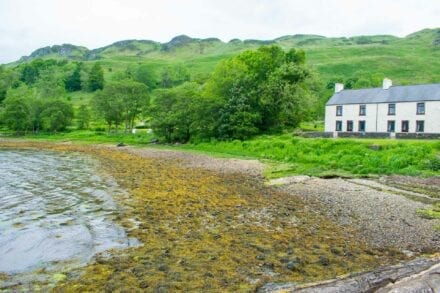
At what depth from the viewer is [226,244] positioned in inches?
561

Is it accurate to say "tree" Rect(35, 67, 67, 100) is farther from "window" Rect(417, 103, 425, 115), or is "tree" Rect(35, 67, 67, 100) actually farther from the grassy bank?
"window" Rect(417, 103, 425, 115)

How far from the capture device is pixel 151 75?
183 m

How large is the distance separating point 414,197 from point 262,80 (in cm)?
4561

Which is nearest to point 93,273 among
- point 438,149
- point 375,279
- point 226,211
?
point 375,279

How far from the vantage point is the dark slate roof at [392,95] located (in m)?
54.5

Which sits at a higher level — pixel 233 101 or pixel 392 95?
pixel 392 95

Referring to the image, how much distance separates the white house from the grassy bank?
14687 mm

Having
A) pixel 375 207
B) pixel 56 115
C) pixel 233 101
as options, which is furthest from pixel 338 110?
pixel 56 115

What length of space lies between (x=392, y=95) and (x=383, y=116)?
3.50 meters

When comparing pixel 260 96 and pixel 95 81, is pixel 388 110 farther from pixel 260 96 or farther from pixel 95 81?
pixel 95 81

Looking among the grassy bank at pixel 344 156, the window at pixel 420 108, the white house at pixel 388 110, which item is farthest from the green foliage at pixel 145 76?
the window at pixel 420 108

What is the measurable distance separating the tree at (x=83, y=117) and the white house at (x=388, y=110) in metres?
59.3

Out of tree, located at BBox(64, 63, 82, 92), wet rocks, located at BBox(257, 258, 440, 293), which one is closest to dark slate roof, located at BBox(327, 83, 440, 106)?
wet rocks, located at BBox(257, 258, 440, 293)

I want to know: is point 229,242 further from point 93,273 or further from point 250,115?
point 250,115
